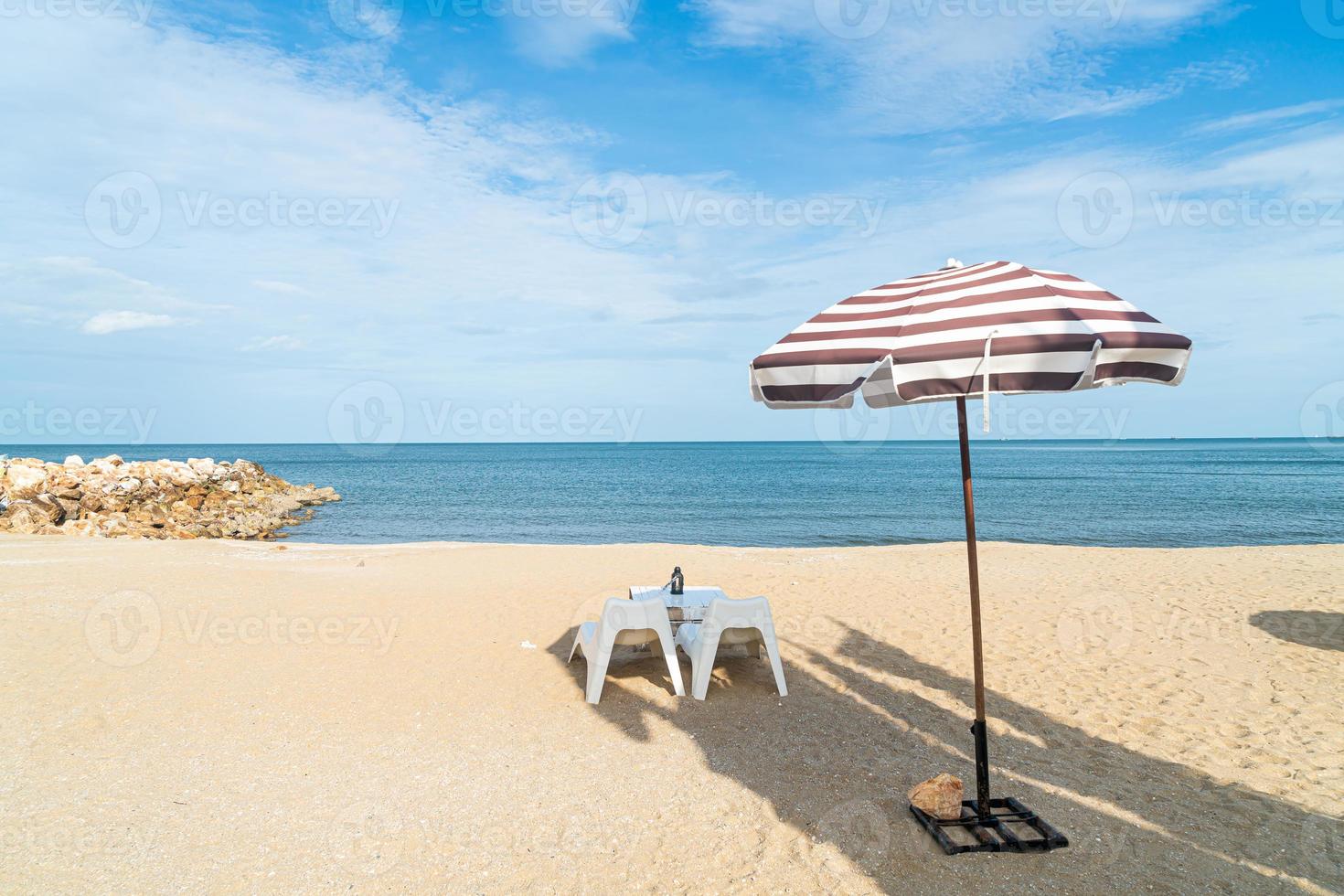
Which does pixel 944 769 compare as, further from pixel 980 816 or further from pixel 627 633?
pixel 627 633

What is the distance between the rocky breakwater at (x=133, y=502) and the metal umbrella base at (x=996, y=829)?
67.4ft

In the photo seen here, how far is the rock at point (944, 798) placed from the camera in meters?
3.94

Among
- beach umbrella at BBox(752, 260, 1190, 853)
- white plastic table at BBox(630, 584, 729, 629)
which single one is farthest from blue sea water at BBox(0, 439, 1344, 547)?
beach umbrella at BBox(752, 260, 1190, 853)

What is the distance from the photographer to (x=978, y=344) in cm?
316

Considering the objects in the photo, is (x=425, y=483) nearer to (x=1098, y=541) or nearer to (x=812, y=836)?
(x=1098, y=541)

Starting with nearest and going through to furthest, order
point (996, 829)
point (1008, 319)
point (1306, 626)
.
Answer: point (1008, 319) < point (996, 829) < point (1306, 626)

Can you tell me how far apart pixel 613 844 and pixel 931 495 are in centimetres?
3922

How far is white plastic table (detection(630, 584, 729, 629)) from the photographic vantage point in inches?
242

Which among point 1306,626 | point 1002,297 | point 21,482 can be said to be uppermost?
point 1002,297

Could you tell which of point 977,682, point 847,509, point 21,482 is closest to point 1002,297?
point 977,682

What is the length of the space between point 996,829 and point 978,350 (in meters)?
2.54

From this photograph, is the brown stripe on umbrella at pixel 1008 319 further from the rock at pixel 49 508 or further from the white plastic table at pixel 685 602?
the rock at pixel 49 508

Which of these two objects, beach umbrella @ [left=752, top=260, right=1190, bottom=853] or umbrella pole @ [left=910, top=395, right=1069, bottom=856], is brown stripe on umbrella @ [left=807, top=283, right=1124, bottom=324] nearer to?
beach umbrella @ [left=752, top=260, right=1190, bottom=853]

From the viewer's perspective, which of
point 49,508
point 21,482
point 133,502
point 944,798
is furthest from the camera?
point 133,502
